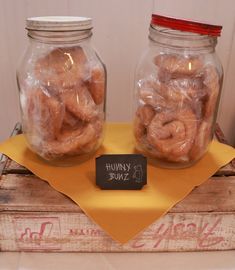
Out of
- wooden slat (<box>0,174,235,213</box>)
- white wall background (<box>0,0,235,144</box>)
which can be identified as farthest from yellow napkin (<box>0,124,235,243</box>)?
white wall background (<box>0,0,235,144</box>)

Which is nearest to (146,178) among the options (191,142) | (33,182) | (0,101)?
(191,142)

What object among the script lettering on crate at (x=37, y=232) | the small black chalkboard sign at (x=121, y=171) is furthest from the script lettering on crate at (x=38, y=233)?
the small black chalkboard sign at (x=121, y=171)

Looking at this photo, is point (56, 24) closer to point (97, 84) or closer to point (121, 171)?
point (97, 84)

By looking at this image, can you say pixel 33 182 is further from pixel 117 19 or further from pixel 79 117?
pixel 117 19

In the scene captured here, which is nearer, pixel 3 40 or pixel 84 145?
pixel 84 145

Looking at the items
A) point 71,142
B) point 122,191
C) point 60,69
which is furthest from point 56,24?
point 122,191
